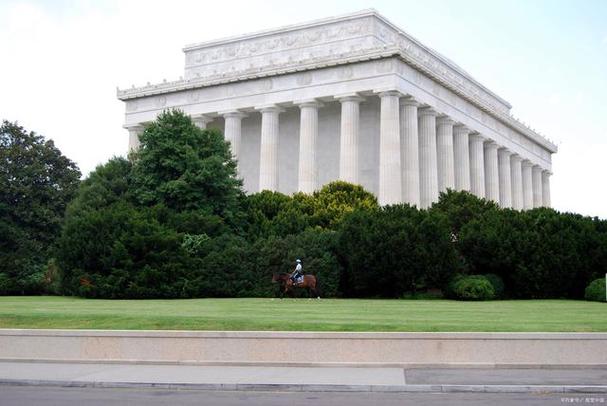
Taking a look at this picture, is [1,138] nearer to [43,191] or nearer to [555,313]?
[43,191]

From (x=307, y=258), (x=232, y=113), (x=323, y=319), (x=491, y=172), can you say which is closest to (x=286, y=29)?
(x=232, y=113)

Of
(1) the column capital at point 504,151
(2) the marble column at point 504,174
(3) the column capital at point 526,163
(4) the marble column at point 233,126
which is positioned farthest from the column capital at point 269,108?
(3) the column capital at point 526,163

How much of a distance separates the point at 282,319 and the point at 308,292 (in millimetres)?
18560

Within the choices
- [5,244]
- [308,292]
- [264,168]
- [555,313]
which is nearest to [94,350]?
[555,313]

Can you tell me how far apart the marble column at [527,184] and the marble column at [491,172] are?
39.3ft

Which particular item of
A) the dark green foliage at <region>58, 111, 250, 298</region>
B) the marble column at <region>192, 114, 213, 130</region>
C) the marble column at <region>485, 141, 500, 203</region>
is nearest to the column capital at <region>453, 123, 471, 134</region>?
the marble column at <region>485, 141, 500, 203</region>

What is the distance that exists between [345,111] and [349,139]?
134 inches

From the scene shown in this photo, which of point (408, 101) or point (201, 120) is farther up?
point (201, 120)

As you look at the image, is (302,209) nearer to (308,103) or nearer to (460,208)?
(460,208)

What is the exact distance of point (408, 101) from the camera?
7469 centimetres

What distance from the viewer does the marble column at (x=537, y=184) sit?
109 metres

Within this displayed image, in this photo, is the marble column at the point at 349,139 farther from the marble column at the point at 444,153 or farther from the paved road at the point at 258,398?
→ the paved road at the point at 258,398

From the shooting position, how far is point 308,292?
1764 inches

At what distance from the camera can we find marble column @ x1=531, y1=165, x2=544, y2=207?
108812 millimetres
